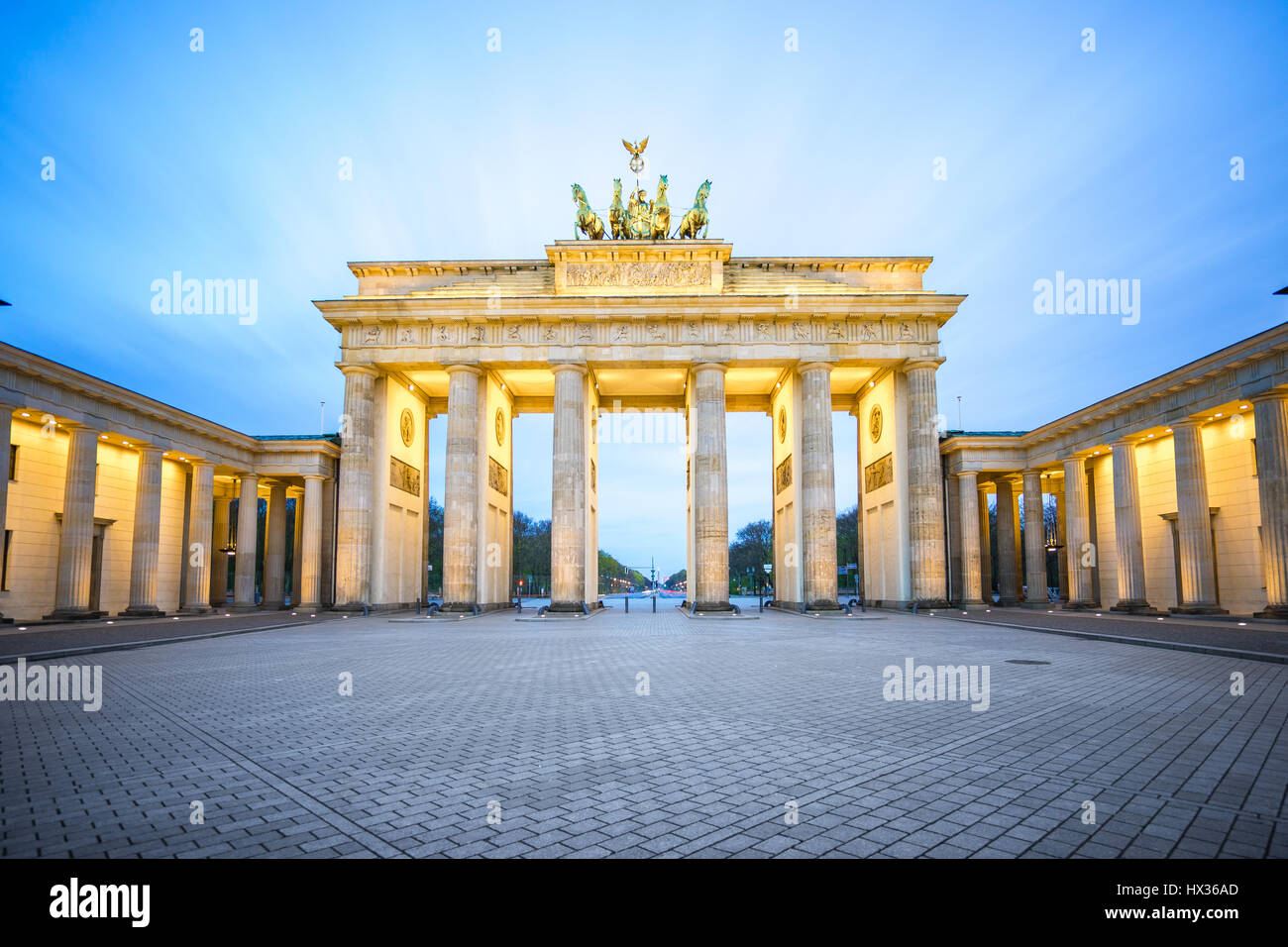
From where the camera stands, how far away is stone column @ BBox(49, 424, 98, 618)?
26125 millimetres

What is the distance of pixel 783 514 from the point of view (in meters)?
39.9

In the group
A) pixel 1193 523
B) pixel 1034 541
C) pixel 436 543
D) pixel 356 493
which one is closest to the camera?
pixel 1193 523

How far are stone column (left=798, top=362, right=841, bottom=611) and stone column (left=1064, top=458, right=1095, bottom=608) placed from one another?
40.6 feet

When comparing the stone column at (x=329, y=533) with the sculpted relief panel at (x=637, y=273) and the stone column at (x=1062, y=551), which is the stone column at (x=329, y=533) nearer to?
the sculpted relief panel at (x=637, y=273)

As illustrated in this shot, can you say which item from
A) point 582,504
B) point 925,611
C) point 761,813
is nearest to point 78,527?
point 582,504

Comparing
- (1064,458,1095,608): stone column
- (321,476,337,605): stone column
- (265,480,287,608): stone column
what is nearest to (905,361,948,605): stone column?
(1064,458,1095,608): stone column

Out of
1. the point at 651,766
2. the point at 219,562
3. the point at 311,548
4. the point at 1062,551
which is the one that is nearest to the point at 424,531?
the point at 311,548

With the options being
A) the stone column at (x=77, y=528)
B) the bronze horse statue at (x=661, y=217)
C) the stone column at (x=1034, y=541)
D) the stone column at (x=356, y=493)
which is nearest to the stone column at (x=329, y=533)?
the stone column at (x=356, y=493)

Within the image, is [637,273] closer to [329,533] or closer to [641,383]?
[641,383]

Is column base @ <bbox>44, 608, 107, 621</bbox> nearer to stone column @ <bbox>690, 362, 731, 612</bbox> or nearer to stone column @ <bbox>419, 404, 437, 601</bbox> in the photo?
stone column @ <bbox>419, 404, 437, 601</bbox>

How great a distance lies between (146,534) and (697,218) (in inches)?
1218

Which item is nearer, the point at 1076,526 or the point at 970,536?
the point at 1076,526

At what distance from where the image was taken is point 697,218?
3691 centimetres
